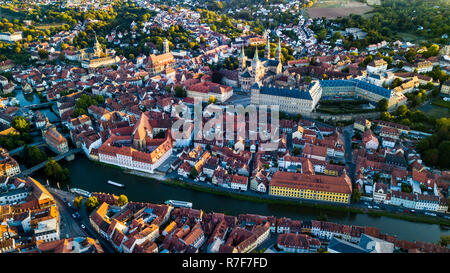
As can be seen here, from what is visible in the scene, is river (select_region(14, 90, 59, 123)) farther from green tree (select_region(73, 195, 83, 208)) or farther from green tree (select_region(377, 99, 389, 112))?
green tree (select_region(377, 99, 389, 112))

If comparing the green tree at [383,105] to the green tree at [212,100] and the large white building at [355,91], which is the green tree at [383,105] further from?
the green tree at [212,100]

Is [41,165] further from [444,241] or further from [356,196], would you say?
[444,241]

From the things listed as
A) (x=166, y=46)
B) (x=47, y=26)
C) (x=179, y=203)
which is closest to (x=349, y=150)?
(x=179, y=203)

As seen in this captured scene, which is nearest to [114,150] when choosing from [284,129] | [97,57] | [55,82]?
[284,129]

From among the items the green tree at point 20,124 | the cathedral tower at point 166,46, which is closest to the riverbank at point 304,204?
the green tree at point 20,124

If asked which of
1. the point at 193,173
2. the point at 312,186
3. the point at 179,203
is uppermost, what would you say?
the point at 312,186
